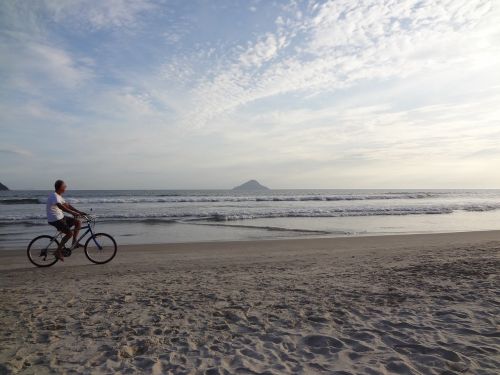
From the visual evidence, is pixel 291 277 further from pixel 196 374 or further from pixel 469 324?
pixel 196 374

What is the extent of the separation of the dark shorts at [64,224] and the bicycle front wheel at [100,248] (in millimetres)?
899

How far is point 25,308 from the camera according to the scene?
514 cm

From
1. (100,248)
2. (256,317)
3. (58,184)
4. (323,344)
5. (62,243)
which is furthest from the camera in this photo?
(100,248)

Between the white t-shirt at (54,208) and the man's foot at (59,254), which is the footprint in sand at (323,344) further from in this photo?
the man's foot at (59,254)

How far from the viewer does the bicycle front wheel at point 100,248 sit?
9.12 metres

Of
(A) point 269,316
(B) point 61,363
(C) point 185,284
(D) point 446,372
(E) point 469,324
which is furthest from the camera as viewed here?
(C) point 185,284

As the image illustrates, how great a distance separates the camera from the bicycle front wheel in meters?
9.12

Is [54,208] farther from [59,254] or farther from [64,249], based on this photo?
[59,254]

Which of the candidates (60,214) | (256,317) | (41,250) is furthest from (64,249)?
(256,317)

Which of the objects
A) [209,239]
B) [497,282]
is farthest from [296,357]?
[209,239]

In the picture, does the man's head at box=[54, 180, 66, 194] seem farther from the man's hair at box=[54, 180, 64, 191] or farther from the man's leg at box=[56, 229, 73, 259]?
the man's leg at box=[56, 229, 73, 259]

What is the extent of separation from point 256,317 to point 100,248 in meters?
5.94

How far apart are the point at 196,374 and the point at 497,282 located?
18.0 feet

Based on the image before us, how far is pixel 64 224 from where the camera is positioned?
27.0 ft
